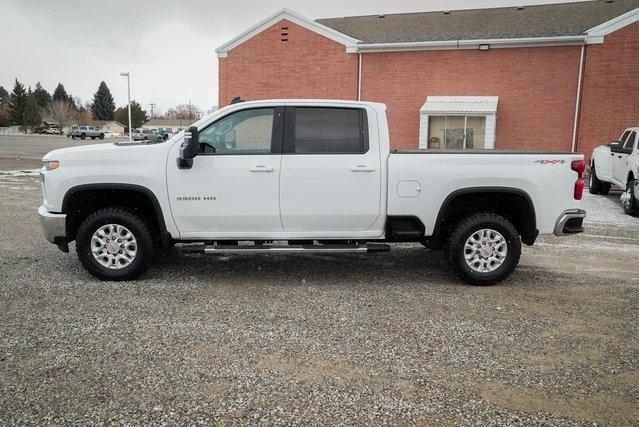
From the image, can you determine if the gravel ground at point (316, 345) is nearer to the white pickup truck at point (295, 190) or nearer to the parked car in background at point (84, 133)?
the white pickup truck at point (295, 190)

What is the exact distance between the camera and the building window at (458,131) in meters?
22.1

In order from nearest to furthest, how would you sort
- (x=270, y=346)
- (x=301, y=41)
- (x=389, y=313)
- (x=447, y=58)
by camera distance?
(x=270, y=346), (x=389, y=313), (x=447, y=58), (x=301, y=41)

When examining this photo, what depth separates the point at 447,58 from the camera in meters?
22.5

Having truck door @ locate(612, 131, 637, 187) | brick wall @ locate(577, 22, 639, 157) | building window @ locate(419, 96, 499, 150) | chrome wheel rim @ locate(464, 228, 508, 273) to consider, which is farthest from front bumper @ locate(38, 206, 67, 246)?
brick wall @ locate(577, 22, 639, 157)

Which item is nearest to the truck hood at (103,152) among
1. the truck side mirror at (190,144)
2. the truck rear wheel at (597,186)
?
the truck side mirror at (190,144)

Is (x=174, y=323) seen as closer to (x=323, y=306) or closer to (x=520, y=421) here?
(x=323, y=306)

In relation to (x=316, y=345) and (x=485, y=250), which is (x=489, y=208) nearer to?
(x=485, y=250)

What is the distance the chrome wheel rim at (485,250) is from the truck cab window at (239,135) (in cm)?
250

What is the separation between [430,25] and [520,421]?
23.6 m

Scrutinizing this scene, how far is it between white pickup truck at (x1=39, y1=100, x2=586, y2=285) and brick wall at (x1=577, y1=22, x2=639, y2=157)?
58.0 feet

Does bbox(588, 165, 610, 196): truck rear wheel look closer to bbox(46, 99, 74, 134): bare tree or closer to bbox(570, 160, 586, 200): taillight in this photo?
bbox(570, 160, 586, 200): taillight

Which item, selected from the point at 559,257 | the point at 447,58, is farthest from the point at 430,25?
the point at 559,257

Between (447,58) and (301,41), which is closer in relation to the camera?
(447,58)

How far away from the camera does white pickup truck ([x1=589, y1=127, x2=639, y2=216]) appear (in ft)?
37.4
